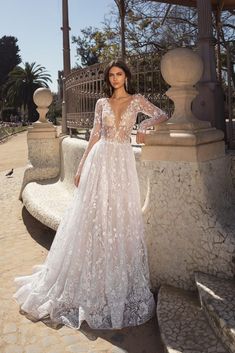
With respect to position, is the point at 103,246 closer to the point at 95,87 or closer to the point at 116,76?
the point at 116,76

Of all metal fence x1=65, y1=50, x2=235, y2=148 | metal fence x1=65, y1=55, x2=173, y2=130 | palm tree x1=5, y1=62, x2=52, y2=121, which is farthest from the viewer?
palm tree x1=5, y1=62, x2=52, y2=121

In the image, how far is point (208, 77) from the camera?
352 cm

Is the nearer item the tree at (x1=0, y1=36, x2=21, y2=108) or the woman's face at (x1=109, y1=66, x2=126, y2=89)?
the woman's face at (x1=109, y1=66, x2=126, y2=89)

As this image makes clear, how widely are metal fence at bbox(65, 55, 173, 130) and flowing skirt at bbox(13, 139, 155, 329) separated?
6.04 feet

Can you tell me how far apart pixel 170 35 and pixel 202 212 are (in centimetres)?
1260

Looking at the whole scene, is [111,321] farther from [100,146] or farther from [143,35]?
[143,35]

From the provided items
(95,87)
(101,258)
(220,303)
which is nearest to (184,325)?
(220,303)

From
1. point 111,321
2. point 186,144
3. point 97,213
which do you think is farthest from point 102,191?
point 111,321

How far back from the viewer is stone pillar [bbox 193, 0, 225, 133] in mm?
3505

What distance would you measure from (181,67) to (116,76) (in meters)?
0.55

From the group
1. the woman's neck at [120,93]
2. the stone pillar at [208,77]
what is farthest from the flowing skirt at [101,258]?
the stone pillar at [208,77]

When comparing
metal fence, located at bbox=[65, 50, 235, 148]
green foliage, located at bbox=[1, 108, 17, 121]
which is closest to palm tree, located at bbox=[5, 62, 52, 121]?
green foliage, located at bbox=[1, 108, 17, 121]

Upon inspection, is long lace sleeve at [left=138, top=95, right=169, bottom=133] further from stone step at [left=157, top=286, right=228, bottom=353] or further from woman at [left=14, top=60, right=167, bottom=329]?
stone step at [left=157, top=286, right=228, bottom=353]

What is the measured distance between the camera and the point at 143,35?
1446 cm
